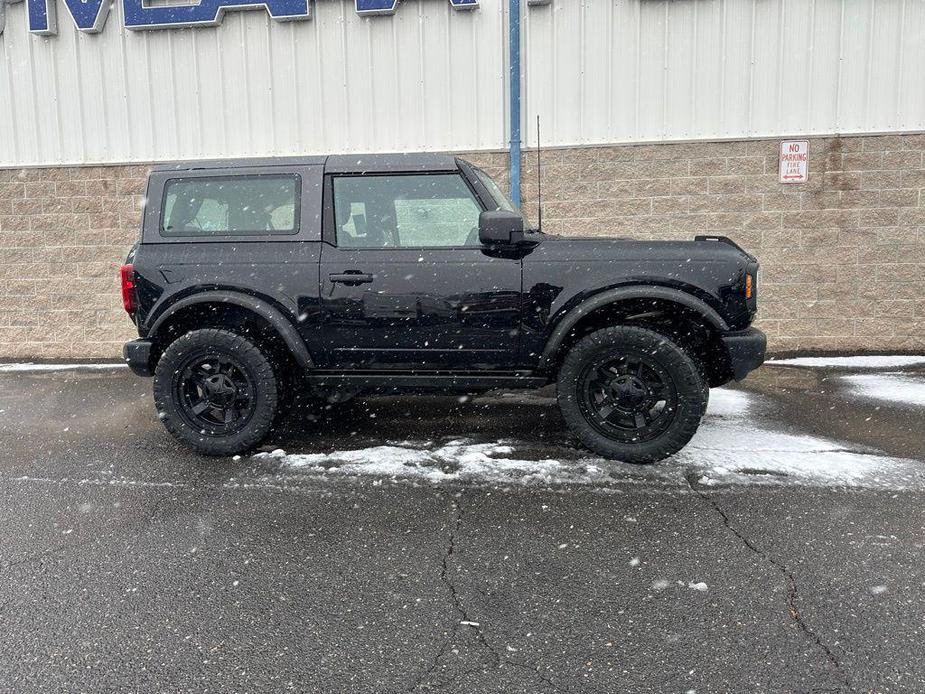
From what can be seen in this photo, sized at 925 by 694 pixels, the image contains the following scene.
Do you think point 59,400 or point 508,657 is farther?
point 59,400

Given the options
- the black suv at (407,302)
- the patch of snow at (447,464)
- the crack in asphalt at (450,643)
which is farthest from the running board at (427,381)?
the crack in asphalt at (450,643)

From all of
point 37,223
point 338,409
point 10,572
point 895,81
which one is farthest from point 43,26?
point 895,81

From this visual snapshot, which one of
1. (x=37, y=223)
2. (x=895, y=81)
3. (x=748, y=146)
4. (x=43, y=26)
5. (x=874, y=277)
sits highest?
(x=43, y=26)

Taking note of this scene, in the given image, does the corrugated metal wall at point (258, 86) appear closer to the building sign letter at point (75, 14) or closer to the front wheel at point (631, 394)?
the building sign letter at point (75, 14)

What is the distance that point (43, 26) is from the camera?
27.9 feet

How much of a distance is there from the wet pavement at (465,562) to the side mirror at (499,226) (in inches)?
53.8

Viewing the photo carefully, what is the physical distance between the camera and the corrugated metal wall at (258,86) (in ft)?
26.8

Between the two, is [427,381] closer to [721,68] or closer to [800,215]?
[800,215]

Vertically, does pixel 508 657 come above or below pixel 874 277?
below

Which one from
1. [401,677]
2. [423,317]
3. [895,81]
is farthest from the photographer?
[895,81]

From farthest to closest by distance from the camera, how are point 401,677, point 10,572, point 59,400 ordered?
1. point 59,400
2. point 10,572
3. point 401,677

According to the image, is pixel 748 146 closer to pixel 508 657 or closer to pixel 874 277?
pixel 874 277

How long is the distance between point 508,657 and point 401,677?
0.36 metres

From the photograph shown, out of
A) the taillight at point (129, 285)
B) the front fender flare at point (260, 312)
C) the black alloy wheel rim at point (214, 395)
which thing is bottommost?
the black alloy wheel rim at point (214, 395)
